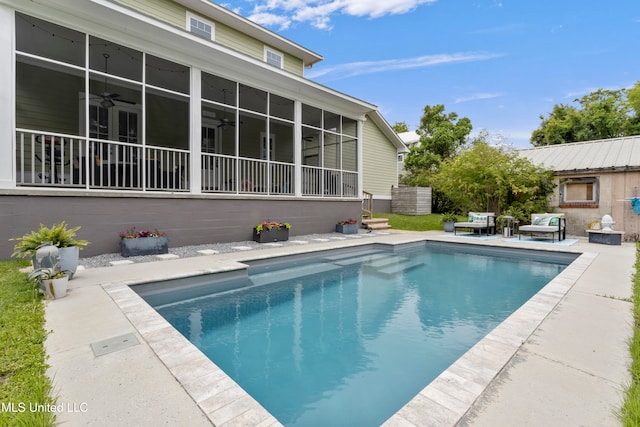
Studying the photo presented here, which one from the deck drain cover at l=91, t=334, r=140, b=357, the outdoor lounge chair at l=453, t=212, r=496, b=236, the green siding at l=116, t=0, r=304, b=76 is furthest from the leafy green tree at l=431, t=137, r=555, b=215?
the deck drain cover at l=91, t=334, r=140, b=357

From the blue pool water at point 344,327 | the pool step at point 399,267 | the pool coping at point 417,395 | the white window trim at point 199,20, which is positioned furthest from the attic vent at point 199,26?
the pool coping at point 417,395

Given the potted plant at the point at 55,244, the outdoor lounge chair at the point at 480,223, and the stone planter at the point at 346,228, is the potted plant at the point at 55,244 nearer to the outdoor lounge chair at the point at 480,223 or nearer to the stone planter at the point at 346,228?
the stone planter at the point at 346,228

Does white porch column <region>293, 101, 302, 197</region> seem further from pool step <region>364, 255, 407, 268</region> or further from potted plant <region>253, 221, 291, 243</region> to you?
pool step <region>364, 255, 407, 268</region>

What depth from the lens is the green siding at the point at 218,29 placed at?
9.68m

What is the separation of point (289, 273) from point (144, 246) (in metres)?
3.13

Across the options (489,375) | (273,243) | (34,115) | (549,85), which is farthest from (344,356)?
(549,85)

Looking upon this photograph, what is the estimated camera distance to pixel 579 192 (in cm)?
1150

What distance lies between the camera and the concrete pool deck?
1763 mm

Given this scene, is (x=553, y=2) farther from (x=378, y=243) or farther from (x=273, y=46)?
(x=378, y=243)

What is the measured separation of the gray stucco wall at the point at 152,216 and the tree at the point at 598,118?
25.1m

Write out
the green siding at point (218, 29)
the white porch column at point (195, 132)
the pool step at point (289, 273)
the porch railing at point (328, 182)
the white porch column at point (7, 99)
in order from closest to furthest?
the white porch column at point (7, 99) → the pool step at point (289, 273) → the white porch column at point (195, 132) → the green siding at point (218, 29) → the porch railing at point (328, 182)

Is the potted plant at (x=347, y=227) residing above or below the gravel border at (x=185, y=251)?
above

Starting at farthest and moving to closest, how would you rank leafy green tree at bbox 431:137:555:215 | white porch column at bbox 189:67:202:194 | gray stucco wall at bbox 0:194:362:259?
leafy green tree at bbox 431:137:555:215 → white porch column at bbox 189:67:202:194 → gray stucco wall at bbox 0:194:362:259

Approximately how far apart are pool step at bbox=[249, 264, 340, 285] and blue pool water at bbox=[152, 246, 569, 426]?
0.02 meters
